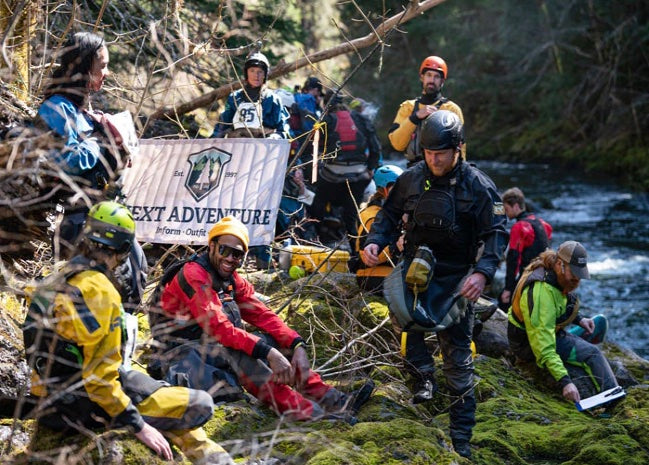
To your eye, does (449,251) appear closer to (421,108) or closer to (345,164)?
(421,108)

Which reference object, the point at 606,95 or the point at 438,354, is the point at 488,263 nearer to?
the point at 438,354

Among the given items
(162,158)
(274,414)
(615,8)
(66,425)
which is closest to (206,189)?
(162,158)

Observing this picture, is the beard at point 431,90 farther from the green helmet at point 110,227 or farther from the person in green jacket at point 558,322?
the green helmet at point 110,227

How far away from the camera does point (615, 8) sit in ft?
70.4

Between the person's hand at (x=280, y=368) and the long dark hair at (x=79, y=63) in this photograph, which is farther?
the person's hand at (x=280, y=368)

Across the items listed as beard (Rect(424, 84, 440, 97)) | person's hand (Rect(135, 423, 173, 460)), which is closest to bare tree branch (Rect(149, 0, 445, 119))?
beard (Rect(424, 84, 440, 97))

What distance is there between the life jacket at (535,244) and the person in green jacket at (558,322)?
201 centimetres

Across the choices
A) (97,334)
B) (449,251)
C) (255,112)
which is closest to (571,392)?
(449,251)

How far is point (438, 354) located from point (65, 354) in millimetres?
3834

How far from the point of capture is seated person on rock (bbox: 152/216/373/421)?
5.60 metres

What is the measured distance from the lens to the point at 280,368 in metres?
5.63

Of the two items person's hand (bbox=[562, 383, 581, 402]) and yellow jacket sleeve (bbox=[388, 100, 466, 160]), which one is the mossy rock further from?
yellow jacket sleeve (bbox=[388, 100, 466, 160])

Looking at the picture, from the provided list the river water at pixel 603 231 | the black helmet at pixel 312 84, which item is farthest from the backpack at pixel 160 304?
the river water at pixel 603 231

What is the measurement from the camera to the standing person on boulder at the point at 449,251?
5.68m
